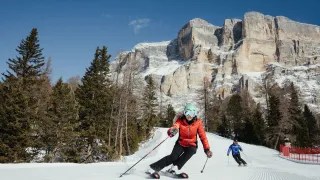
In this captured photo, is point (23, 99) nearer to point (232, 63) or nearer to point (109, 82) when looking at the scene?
point (109, 82)

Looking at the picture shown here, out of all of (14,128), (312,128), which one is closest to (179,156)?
(14,128)

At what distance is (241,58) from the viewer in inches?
5310

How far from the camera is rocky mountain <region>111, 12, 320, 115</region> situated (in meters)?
124

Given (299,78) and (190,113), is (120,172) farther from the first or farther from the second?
(299,78)

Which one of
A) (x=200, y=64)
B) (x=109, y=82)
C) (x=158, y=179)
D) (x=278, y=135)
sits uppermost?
(x=200, y=64)

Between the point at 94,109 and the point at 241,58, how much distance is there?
401ft

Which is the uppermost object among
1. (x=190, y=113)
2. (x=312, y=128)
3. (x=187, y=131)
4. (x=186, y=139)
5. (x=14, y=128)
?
→ (x=190, y=113)

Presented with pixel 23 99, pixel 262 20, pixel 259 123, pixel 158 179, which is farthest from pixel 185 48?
pixel 158 179

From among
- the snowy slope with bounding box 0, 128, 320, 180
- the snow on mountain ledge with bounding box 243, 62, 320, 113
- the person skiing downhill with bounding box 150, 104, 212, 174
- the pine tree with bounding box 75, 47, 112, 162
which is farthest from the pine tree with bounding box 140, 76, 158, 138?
the snow on mountain ledge with bounding box 243, 62, 320, 113

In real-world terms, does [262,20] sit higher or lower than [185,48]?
higher

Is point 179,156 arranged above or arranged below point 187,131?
below

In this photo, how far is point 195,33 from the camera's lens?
156750mm

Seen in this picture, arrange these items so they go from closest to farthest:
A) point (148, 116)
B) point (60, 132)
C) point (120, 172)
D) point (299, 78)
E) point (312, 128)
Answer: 1. point (120, 172)
2. point (60, 132)
3. point (148, 116)
4. point (312, 128)
5. point (299, 78)

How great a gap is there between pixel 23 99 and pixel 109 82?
10607 millimetres
